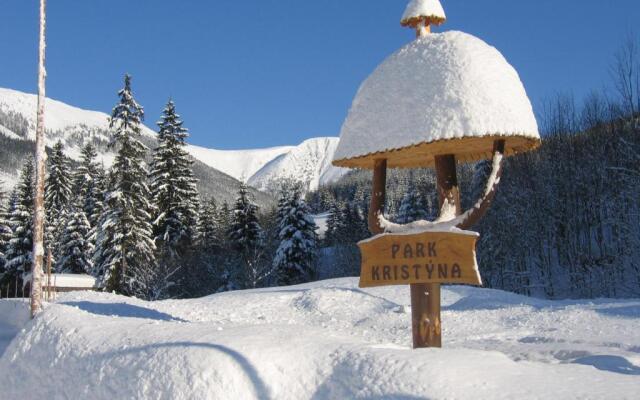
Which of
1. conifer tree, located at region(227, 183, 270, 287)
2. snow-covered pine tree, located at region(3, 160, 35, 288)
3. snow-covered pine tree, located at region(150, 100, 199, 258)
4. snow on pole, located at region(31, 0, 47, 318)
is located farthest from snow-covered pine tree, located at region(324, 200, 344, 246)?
snow on pole, located at region(31, 0, 47, 318)

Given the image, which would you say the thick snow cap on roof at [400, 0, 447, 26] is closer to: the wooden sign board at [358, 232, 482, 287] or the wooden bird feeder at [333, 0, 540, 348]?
the wooden bird feeder at [333, 0, 540, 348]

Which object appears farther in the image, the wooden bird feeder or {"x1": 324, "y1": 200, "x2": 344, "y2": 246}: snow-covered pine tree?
{"x1": 324, "y1": 200, "x2": 344, "y2": 246}: snow-covered pine tree

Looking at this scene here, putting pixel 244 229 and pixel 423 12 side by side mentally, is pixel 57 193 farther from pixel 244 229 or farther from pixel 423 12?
pixel 423 12

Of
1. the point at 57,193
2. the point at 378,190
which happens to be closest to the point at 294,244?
the point at 57,193

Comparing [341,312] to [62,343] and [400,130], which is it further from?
[400,130]

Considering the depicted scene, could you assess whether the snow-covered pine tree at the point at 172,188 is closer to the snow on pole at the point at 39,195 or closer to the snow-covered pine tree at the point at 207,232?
Answer: the snow-covered pine tree at the point at 207,232

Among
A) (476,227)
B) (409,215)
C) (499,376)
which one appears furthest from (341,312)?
(409,215)

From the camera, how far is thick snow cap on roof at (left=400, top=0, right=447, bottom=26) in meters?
7.49

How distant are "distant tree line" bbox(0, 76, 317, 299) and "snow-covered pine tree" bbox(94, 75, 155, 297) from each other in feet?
0.18

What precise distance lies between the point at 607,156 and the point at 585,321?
69.5 feet

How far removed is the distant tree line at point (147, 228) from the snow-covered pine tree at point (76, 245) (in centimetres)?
7

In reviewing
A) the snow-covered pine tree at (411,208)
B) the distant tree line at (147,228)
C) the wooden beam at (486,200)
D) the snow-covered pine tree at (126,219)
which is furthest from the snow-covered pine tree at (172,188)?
the wooden beam at (486,200)

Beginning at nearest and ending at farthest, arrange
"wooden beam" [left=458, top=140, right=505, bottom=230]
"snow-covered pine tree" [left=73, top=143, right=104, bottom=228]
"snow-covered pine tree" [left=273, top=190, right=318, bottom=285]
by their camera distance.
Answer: "wooden beam" [left=458, top=140, right=505, bottom=230] → "snow-covered pine tree" [left=273, top=190, right=318, bottom=285] → "snow-covered pine tree" [left=73, top=143, right=104, bottom=228]

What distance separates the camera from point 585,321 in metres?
13.1
